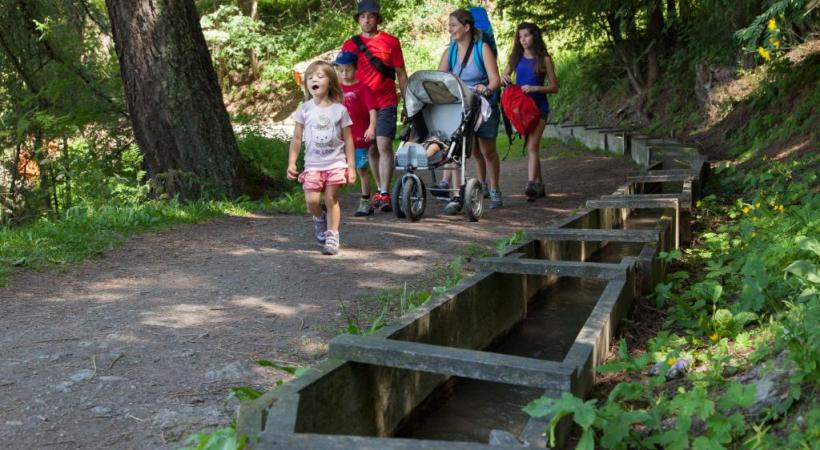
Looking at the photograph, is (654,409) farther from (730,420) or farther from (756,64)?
(756,64)

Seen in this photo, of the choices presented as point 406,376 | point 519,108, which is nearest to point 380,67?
point 519,108

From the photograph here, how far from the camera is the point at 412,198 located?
26.3 ft

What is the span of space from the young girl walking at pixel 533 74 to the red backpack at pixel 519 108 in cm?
10

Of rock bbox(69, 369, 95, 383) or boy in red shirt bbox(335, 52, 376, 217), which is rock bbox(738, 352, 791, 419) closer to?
rock bbox(69, 369, 95, 383)

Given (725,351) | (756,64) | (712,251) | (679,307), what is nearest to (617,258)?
(712,251)

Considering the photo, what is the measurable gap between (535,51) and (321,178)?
3810 millimetres

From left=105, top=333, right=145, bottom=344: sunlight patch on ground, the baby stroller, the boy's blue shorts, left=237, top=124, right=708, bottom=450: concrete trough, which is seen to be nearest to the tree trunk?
the boy's blue shorts

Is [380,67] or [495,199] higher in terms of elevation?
[380,67]

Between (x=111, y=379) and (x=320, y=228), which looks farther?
(x=320, y=228)

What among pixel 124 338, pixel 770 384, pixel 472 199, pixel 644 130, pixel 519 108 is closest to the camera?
pixel 770 384

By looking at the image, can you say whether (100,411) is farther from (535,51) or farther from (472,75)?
(535,51)

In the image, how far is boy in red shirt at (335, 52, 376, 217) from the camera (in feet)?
26.8

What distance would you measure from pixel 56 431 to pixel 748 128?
32.8 feet

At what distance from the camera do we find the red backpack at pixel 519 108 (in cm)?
905
